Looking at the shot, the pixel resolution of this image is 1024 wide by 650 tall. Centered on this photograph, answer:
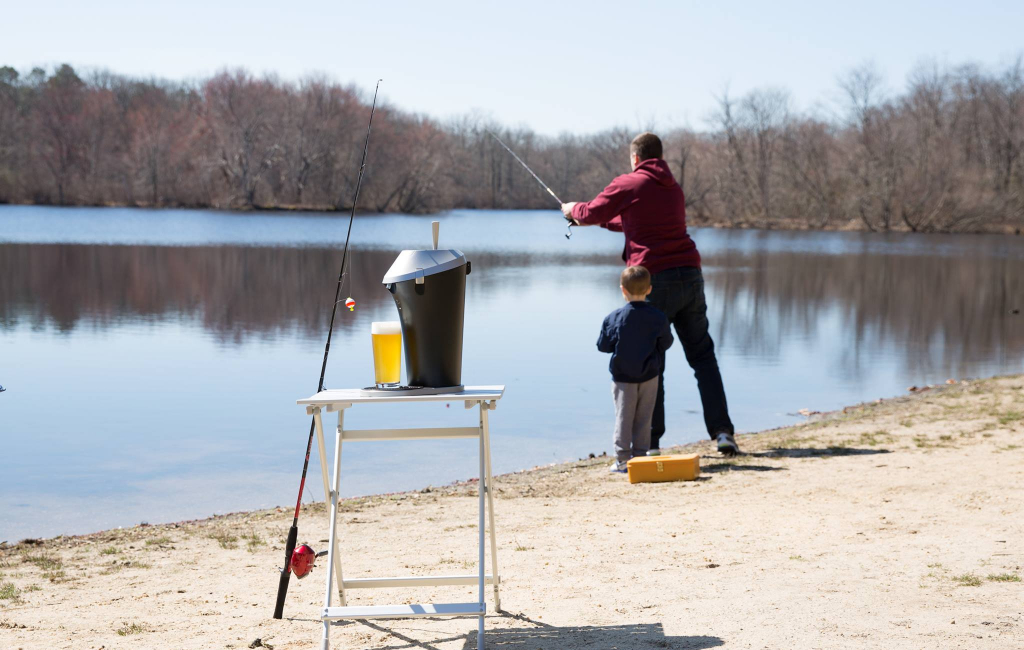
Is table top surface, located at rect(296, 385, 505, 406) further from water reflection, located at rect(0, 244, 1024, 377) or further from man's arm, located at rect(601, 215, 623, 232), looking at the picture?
water reflection, located at rect(0, 244, 1024, 377)

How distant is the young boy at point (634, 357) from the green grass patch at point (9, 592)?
3.55 m

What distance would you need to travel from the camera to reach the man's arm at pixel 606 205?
6.76 metres

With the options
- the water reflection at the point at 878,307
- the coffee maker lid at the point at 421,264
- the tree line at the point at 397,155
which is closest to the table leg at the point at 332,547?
the coffee maker lid at the point at 421,264

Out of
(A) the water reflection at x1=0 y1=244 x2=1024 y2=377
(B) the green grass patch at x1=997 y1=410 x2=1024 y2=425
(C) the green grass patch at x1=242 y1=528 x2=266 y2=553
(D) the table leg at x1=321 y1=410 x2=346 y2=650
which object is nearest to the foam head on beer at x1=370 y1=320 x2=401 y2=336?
(D) the table leg at x1=321 y1=410 x2=346 y2=650

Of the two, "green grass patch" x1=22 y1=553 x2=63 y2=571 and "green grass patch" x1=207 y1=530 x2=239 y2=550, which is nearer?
"green grass patch" x1=22 y1=553 x2=63 y2=571

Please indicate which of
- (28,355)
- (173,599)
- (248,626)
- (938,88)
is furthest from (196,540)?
(938,88)

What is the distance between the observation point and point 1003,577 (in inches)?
161

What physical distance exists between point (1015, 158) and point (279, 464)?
229 ft

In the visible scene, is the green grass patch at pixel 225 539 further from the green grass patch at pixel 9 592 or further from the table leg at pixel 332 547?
the table leg at pixel 332 547

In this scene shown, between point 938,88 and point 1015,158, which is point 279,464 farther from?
point 938,88

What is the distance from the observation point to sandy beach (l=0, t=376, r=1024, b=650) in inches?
144

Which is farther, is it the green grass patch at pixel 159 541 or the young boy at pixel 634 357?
the young boy at pixel 634 357

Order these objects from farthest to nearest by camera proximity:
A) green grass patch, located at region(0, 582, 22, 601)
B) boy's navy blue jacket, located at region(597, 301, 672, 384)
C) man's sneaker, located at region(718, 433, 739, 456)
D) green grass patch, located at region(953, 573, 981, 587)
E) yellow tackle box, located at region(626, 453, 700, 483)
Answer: man's sneaker, located at region(718, 433, 739, 456) < boy's navy blue jacket, located at region(597, 301, 672, 384) < yellow tackle box, located at region(626, 453, 700, 483) < green grass patch, located at region(0, 582, 22, 601) < green grass patch, located at region(953, 573, 981, 587)

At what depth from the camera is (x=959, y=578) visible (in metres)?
4.10
